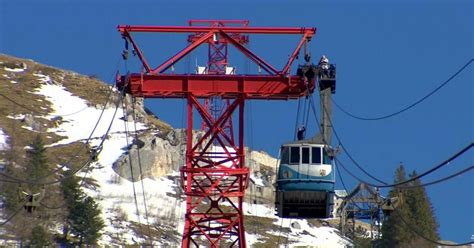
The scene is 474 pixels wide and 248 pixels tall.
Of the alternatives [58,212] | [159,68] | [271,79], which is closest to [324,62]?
[271,79]

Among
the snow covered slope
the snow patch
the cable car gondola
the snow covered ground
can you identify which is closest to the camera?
the cable car gondola

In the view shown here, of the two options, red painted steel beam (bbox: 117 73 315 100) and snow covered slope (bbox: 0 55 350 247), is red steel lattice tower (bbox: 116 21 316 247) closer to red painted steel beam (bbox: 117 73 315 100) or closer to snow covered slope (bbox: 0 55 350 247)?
red painted steel beam (bbox: 117 73 315 100)

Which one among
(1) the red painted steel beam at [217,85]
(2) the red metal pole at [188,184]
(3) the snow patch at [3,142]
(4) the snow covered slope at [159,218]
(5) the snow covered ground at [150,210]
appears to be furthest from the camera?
(3) the snow patch at [3,142]

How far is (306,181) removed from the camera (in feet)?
242

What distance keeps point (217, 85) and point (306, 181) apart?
6079 millimetres

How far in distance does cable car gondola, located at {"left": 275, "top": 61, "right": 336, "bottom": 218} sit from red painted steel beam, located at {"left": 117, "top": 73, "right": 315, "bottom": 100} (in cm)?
198

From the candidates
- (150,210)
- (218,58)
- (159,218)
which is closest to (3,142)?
(150,210)

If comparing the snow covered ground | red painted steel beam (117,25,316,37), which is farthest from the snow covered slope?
red painted steel beam (117,25,316,37)

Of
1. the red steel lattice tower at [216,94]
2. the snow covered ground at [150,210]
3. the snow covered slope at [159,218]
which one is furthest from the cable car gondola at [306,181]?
the snow covered ground at [150,210]

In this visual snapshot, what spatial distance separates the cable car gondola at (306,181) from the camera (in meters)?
73.6

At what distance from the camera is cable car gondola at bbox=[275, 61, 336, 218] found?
73.6m

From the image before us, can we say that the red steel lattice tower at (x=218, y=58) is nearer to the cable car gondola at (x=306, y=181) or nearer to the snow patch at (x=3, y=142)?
the cable car gondola at (x=306, y=181)

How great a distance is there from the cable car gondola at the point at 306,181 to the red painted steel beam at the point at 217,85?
1984 millimetres

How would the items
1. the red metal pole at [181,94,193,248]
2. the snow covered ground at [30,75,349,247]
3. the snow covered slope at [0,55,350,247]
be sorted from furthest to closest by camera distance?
the snow covered ground at [30,75,349,247]
the snow covered slope at [0,55,350,247]
the red metal pole at [181,94,193,248]
